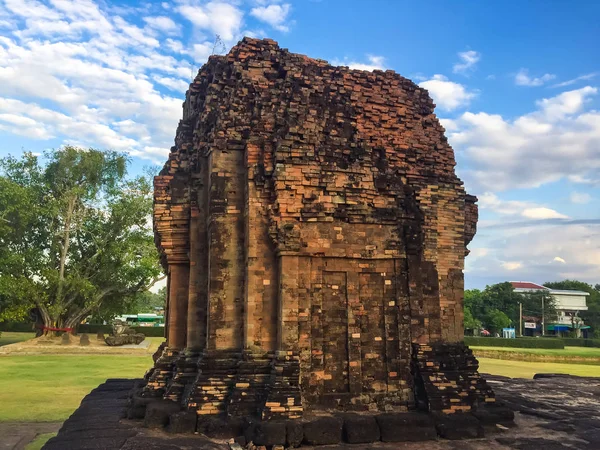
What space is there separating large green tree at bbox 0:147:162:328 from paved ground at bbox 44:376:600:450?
21.6 meters

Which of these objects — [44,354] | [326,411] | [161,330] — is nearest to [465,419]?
[326,411]

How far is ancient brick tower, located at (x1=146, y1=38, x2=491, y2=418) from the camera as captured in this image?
24.7 ft

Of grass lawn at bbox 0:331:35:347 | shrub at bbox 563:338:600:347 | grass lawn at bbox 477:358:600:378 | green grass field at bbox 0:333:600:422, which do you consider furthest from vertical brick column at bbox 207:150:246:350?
shrub at bbox 563:338:600:347

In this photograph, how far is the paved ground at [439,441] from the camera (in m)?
6.32

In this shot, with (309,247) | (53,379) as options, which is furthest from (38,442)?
(53,379)

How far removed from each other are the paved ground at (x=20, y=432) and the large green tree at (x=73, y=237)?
797 inches

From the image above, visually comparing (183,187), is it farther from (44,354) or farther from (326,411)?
(44,354)

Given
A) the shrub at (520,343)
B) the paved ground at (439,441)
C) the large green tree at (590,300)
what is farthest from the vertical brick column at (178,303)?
the large green tree at (590,300)

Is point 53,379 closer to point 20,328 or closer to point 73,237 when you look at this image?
point 73,237

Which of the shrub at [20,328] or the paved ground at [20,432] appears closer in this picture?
the paved ground at [20,432]

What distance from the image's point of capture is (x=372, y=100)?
9.19 m

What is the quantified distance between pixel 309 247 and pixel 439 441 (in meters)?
3.35

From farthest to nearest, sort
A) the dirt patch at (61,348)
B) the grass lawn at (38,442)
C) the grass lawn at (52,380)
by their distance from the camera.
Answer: the dirt patch at (61,348), the grass lawn at (52,380), the grass lawn at (38,442)

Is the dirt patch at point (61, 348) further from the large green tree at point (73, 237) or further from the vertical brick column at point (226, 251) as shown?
the vertical brick column at point (226, 251)
